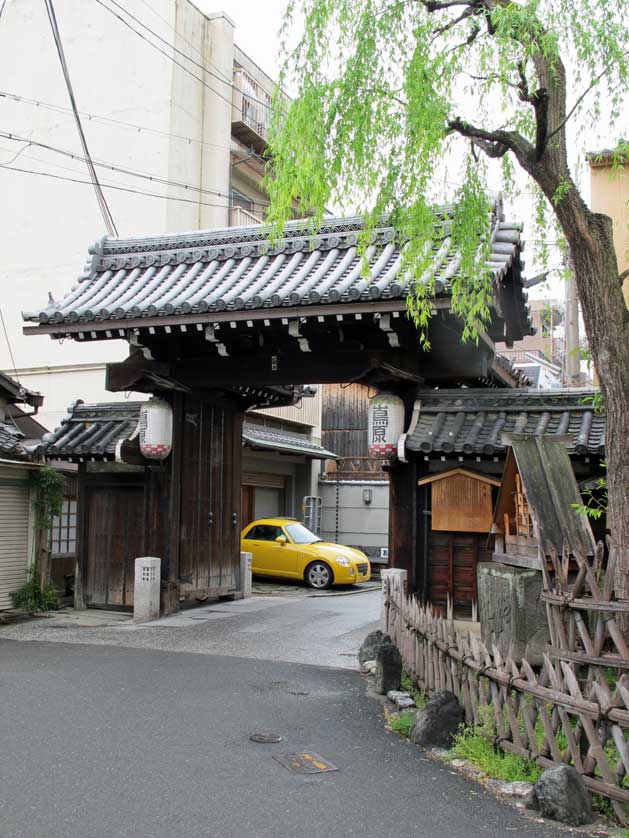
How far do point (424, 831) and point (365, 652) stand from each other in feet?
17.4

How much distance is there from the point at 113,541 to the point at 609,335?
1091 centimetres

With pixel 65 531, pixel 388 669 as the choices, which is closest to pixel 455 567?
pixel 388 669

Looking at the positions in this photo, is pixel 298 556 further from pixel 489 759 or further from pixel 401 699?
pixel 489 759

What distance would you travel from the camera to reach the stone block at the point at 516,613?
8.14m

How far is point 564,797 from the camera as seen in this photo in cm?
533

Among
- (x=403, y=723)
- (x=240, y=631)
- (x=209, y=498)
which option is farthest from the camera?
(x=209, y=498)

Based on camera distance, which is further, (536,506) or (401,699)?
(401,699)

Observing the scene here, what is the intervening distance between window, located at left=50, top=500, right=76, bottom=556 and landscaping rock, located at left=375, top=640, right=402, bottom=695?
954cm

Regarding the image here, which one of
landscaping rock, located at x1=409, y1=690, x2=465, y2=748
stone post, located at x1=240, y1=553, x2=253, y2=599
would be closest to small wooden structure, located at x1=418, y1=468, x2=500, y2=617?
landscaping rock, located at x1=409, y1=690, x2=465, y2=748

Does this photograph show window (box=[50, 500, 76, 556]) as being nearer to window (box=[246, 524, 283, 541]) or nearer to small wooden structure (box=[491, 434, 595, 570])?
window (box=[246, 524, 283, 541])

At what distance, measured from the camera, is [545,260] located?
333 inches

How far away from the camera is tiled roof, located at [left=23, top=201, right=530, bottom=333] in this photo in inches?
463

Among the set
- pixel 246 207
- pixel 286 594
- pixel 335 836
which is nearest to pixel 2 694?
pixel 335 836

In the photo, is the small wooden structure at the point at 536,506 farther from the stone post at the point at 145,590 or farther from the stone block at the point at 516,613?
the stone post at the point at 145,590
